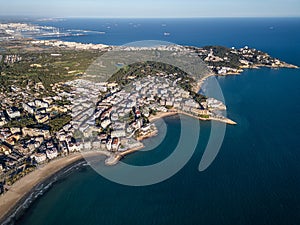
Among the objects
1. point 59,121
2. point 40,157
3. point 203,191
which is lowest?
point 203,191

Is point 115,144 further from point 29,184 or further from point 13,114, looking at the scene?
point 13,114

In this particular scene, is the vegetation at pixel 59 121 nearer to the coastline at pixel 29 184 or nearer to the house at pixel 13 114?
the house at pixel 13 114

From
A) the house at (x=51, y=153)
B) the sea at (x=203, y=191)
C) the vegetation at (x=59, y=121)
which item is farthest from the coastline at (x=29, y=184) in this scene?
the vegetation at (x=59, y=121)

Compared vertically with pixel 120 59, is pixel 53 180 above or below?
below

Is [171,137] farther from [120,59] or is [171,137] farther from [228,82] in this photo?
[120,59]

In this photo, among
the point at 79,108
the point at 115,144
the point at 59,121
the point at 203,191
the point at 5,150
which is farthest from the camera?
the point at 79,108

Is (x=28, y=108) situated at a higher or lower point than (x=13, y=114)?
higher

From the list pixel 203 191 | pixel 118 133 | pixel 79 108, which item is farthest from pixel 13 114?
pixel 203 191

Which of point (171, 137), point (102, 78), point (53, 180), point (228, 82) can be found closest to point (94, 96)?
point (102, 78)

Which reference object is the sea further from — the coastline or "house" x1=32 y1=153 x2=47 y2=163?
"house" x1=32 y1=153 x2=47 y2=163

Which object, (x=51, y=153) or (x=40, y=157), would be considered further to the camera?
(x=51, y=153)

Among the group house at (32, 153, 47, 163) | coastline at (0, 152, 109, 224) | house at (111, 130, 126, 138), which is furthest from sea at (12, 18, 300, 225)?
house at (111, 130, 126, 138)
